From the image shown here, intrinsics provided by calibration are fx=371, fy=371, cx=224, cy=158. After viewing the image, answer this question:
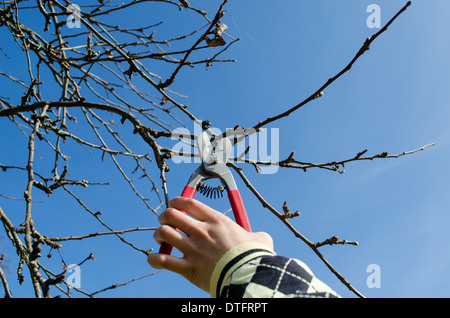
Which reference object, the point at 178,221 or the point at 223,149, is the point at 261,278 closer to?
the point at 178,221

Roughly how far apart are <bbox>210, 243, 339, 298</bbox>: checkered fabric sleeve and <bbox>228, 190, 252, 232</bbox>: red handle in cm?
40

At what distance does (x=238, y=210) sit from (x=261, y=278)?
2.00ft

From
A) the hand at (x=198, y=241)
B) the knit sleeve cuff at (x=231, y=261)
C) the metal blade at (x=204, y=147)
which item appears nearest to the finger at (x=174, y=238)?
the hand at (x=198, y=241)

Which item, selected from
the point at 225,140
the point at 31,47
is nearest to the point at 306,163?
the point at 225,140

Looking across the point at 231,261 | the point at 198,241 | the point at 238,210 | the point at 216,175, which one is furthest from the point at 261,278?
the point at 216,175

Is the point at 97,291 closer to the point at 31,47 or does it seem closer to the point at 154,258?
the point at 154,258

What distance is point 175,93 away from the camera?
11.4 ft

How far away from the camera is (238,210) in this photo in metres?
1.55

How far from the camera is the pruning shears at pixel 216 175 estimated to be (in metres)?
1.56

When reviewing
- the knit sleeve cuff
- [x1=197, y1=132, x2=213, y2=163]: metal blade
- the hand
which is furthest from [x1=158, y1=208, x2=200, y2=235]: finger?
[x1=197, y1=132, x2=213, y2=163]: metal blade

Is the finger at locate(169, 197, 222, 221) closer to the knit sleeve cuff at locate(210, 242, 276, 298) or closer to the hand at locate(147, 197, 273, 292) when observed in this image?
the hand at locate(147, 197, 273, 292)

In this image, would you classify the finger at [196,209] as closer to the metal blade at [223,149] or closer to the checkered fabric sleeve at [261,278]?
the checkered fabric sleeve at [261,278]

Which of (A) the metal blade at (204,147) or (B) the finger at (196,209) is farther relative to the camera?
(A) the metal blade at (204,147)

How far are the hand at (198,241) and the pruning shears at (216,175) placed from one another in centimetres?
31
